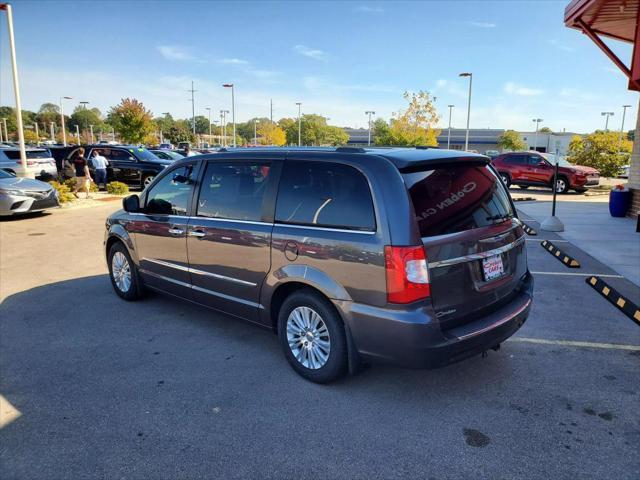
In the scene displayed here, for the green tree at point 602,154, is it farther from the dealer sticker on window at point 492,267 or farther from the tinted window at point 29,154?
the tinted window at point 29,154

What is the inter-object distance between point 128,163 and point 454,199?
18.3 m

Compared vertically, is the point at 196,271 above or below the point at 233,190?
below

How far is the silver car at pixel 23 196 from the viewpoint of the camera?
11.8m

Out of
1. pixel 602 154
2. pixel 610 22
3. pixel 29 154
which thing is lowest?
pixel 29 154

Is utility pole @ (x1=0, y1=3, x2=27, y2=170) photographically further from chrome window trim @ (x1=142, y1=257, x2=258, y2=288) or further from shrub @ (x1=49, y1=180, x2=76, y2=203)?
chrome window trim @ (x1=142, y1=257, x2=258, y2=288)

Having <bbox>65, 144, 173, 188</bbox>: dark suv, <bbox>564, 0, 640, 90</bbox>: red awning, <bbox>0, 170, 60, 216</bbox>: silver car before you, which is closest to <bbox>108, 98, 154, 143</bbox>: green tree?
<bbox>65, 144, 173, 188</bbox>: dark suv

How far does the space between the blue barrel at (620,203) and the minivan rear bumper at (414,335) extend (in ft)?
39.3

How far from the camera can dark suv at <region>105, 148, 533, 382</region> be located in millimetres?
3109

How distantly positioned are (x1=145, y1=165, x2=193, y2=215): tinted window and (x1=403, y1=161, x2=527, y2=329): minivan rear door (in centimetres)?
249

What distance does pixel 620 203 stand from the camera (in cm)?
1309

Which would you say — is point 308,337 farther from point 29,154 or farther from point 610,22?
point 29,154

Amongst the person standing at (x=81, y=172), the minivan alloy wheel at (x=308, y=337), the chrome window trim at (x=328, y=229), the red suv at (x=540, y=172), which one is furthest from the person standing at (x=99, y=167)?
the minivan alloy wheel at (x=308, y=337)

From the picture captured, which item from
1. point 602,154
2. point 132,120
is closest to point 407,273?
point 602,154

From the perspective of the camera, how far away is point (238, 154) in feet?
14.5
